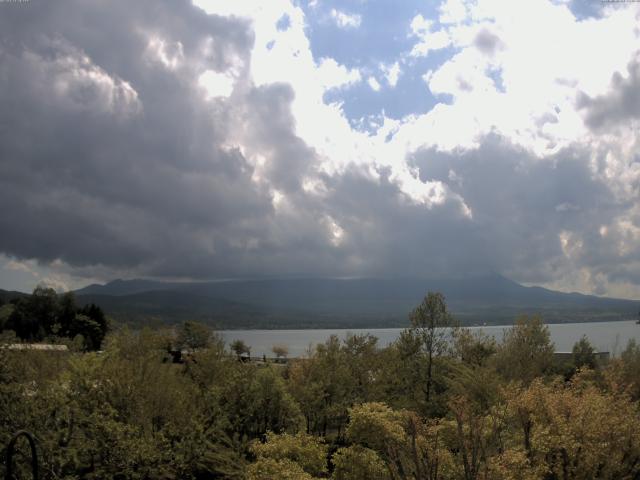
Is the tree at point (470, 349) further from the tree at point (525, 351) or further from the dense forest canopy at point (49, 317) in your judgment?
the dense forest canopy at point (49, 317)

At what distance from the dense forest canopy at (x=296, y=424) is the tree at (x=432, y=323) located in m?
3.49

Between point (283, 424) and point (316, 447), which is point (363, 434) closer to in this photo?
point (316, 447)

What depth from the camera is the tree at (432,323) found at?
4503cm

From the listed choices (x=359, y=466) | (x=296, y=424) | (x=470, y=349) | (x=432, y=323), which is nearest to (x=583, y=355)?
(x=470, y=349)

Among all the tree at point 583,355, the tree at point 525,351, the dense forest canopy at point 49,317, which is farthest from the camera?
the dense forest canopy at point 49,317

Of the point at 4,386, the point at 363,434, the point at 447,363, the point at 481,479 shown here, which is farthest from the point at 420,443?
the point at 447,363

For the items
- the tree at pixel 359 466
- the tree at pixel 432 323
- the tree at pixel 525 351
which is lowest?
the tree at pixel 359 466

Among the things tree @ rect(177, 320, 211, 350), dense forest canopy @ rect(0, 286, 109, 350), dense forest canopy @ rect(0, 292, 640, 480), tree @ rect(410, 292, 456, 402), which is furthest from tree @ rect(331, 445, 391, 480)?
dense forest canopy @ rect(0, 286, 109, 350)

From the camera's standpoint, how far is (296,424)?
32625 mm

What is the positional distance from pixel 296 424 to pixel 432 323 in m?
16.7

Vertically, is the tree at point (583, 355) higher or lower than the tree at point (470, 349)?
lower

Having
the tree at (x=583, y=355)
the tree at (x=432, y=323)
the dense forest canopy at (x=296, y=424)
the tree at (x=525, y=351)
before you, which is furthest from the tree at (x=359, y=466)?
the tree at (x=583, y=355)

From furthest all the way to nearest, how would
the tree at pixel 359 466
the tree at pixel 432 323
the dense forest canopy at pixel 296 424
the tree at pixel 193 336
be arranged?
Answer: the tree at pixel 193 336
the tree at pixel 432 323
the tree at pixel 359 466
the dense forest canopy at pixel 296 424

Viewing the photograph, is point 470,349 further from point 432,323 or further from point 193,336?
point 193,336
